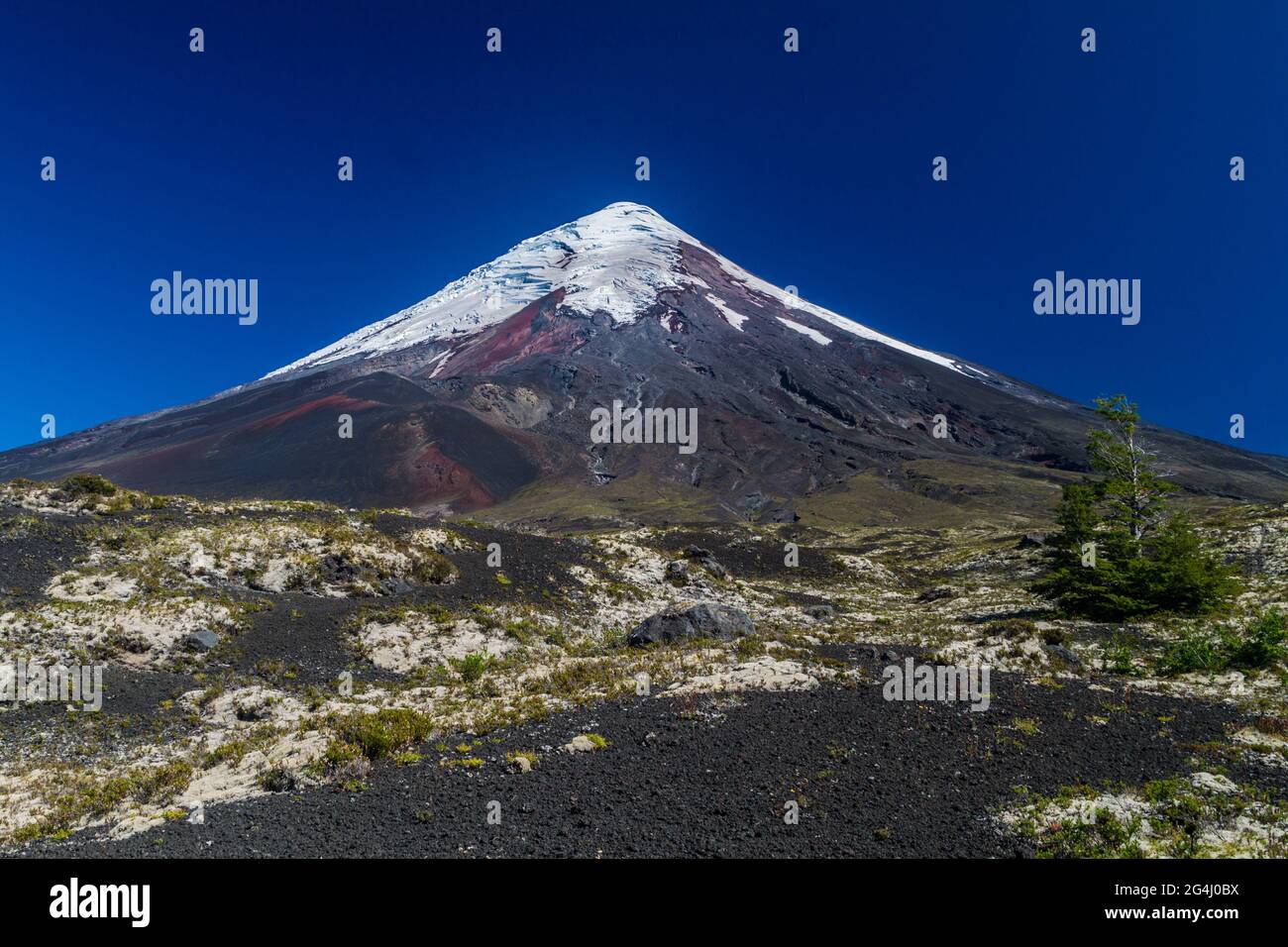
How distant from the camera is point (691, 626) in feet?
77.7

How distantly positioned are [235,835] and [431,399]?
151 meters

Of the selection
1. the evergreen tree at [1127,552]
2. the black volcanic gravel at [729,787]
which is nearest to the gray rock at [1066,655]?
the black volcanic gravel at [729,787]

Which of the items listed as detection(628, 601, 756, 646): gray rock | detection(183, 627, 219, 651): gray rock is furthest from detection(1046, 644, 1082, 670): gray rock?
detection(183, 627, 219, 651): gray rock

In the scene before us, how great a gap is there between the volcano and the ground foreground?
75257mm

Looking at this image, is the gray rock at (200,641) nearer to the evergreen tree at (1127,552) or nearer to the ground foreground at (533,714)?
the ground foreground at (533,714)

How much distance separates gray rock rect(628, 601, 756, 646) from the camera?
2345cm

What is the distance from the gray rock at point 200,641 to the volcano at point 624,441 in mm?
81801

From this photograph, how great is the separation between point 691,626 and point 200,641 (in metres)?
15.8

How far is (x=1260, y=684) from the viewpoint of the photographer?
602 inches

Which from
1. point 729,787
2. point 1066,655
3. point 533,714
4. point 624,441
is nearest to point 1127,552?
point 1066,655

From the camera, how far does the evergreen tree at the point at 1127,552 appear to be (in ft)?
78.8

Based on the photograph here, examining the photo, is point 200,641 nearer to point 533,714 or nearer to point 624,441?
point 533,714
